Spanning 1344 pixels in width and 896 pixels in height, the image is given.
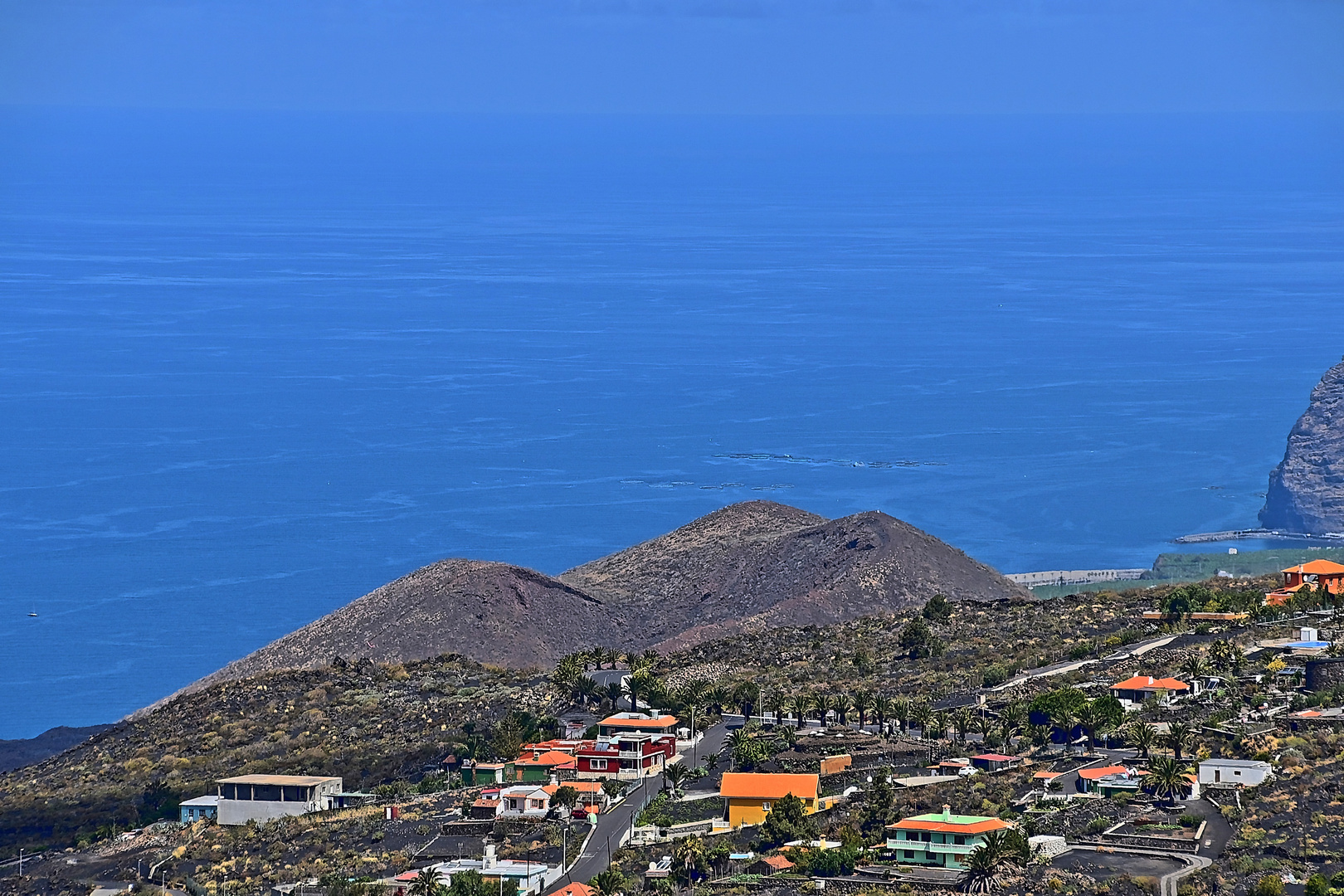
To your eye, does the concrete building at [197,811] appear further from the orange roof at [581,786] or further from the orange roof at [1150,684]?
the orange roof at [1150,684]

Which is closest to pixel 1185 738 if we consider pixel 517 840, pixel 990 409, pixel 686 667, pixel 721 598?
pixel 517 840

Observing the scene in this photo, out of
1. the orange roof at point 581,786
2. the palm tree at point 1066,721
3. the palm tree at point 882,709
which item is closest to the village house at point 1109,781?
the palm tree at point 1066,721

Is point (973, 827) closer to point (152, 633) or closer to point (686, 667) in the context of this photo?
point (686, 667)

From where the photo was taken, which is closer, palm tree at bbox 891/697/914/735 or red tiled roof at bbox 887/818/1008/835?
red tiled roof at bbox 887/818/1008/835

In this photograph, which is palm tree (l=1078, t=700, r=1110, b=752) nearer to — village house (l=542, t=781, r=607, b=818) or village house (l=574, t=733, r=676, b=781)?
village house (l=574, t=733, r=676, b=781)

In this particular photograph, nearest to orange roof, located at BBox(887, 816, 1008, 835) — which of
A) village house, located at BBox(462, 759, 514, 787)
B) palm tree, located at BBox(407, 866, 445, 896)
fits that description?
palm tree, located at BBox(407, 866, 445, 896)

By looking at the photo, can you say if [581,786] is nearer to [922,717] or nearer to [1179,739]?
[922,717]

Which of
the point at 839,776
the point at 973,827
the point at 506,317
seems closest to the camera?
the point at 973,827
